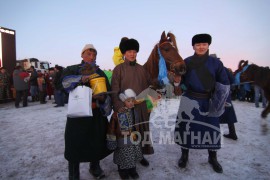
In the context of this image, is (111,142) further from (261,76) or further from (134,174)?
(261,76)

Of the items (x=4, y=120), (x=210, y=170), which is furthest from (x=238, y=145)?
(x=4, y=120)

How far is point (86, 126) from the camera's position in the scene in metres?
2.59

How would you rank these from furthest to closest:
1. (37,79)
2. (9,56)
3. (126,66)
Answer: (9,56) → (37,79) → (126,66)

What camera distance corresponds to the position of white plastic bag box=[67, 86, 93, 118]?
7.50 feet

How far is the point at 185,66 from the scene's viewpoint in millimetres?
3014

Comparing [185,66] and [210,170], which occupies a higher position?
[185,66]

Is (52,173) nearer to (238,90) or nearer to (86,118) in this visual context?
(86,118)

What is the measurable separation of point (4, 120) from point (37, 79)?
4986mm

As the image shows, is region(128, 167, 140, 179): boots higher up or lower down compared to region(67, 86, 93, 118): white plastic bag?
lower down

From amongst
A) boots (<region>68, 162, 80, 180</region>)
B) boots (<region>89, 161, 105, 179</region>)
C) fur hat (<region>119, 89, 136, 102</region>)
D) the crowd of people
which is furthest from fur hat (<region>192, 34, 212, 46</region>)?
boots (<region>68, 162, 80, 180</region>)

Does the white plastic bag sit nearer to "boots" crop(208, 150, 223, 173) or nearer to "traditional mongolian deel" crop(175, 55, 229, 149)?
"traditional mongolian deel" crop(175, 55, 229, 149)

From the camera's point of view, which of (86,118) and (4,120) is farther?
(4,120)

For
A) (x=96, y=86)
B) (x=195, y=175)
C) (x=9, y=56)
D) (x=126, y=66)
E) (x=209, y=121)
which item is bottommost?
(x=195, y=175)

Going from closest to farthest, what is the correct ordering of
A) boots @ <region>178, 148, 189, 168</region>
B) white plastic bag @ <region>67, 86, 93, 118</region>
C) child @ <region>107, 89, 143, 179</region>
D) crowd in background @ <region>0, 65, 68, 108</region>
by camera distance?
white plastic bag @ <region>67, 86, 93, 118</region> → child @ <region>107, 89, 143, 179</region> → boots @ <region>178, 148, 189, 168</region> → crowd in background @ <region>0, 65, 68, 108</region>
